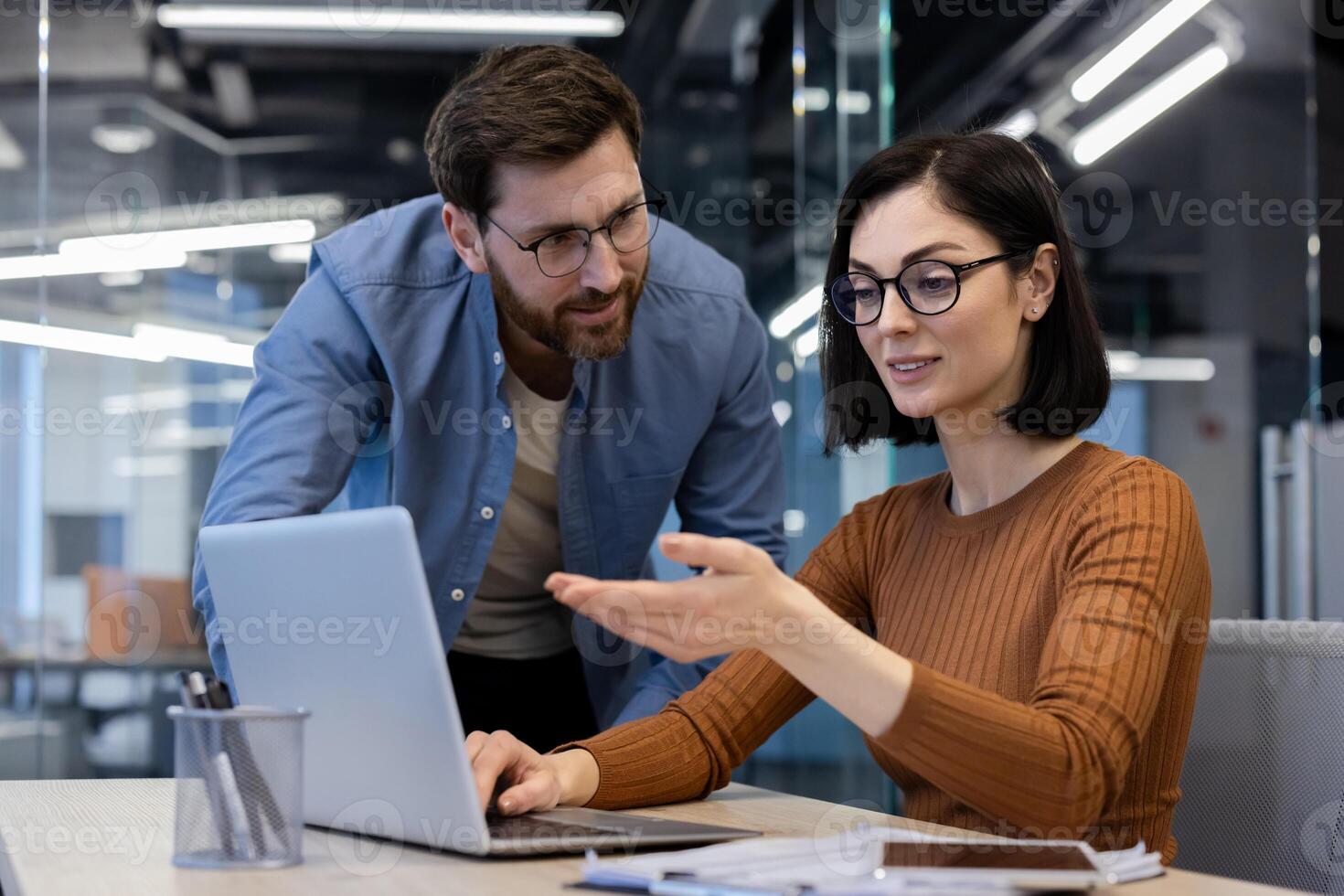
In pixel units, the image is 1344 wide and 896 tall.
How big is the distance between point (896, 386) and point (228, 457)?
2.72ft

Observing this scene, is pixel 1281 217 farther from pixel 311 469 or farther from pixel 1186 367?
pixel 311 469

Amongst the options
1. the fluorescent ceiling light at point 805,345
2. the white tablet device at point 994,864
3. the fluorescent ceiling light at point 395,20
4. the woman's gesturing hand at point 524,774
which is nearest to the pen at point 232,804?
the woman's gesturing hand at point 524,774

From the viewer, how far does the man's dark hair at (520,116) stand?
1639mm

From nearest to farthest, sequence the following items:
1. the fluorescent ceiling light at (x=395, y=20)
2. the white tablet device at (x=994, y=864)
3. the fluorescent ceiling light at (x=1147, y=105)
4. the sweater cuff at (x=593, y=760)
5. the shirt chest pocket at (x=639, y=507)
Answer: the white tablet device at (x=994, y=864) < the sweater cuff at (x=593, y=760) < the shirt chest pocket at (x=639, y=507) < the fluorescent ceiling light at (x=395, y=20) < the fluorescent ceiling light at (x=1147, y=105)

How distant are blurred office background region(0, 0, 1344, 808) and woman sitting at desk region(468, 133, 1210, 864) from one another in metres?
1.45

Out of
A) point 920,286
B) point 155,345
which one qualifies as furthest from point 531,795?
point 155,345

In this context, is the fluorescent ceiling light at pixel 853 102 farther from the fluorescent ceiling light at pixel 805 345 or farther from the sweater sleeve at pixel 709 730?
the sweater sleeve at pixel 709 730

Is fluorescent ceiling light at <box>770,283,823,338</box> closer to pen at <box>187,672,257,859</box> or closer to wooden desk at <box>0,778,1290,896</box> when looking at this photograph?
wooden desk at <box>0,778,1290,896</box>

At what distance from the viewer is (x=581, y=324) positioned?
5.59 feet

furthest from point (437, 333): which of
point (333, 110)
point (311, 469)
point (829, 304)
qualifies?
point (333, 110)

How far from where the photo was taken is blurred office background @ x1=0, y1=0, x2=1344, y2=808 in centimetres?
362

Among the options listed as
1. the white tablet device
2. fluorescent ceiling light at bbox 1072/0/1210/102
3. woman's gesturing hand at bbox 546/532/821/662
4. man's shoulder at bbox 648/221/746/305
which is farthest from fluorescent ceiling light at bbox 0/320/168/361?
fluorescent ceiling light at bbox 1072/0/1210/102

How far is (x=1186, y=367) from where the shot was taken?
Result: 6.94 m

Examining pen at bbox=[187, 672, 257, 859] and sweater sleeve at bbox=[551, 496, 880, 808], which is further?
sweater sleeve at bbox=[551, 496, 880, 808]
